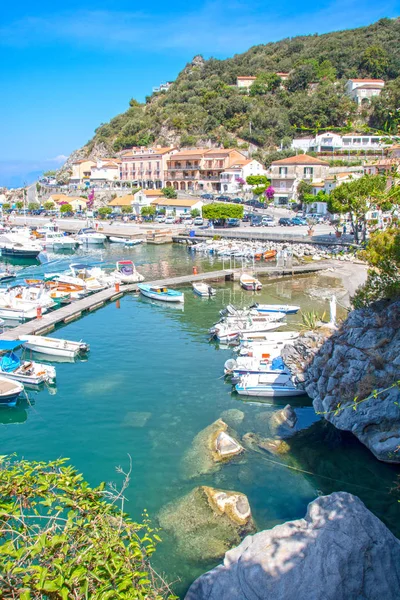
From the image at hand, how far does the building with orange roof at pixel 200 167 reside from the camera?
96.3 m

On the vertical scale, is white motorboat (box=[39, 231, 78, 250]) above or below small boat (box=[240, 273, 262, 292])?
above

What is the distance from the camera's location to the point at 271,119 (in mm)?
107500

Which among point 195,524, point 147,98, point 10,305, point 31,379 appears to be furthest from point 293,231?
point 147,98

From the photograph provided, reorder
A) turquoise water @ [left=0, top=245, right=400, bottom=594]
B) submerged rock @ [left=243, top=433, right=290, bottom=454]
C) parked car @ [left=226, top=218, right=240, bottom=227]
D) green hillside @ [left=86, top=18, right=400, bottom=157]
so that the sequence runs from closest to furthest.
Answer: turquoise water @ [left=0, top=245, right=400, bottom=594]
submerged rock @ [left=243, top=433, right=290, bottom=454]
parked car @ [left=226, top=218, right=240, bottom=227]
green hillside @ [left=86, top=18, right=400, bottom=157]

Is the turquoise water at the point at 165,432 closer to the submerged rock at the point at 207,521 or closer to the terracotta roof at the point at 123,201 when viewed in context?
the submerged rock at the point at 207,521

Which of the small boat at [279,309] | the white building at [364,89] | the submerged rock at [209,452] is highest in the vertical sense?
the white building at [364,89]

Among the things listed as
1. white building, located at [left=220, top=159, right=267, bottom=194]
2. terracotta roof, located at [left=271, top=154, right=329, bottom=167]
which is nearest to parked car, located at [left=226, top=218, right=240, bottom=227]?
terracotta roof, located at [left=271, top=154, right=329, bottom=167]

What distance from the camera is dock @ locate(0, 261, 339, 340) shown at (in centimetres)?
3088

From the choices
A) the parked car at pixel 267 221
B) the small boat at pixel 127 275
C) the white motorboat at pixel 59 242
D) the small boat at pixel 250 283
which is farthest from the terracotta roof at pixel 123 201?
the small boat at pixel 250 283

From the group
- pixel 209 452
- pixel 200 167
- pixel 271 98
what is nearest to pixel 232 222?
pixel 200 167

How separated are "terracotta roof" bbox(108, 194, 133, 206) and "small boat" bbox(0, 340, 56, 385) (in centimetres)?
7227

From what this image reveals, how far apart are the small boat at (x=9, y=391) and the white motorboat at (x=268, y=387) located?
10085 millimetres

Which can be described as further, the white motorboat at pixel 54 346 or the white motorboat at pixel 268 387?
the white motorboat at pixel 54 346

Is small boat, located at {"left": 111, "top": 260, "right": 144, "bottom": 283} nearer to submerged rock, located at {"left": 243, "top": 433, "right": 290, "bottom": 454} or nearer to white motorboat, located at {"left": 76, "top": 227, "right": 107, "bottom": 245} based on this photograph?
white motorboat, located at {"left": 76, "top": 227, "right": 107, "bottom": 245}
